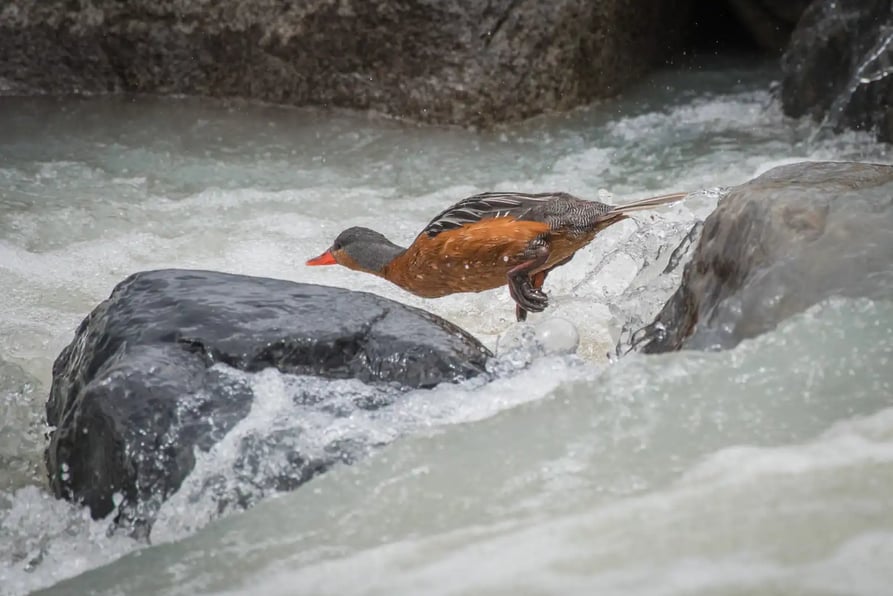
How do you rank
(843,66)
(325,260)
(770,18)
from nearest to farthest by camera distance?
1. (325,260)
2. (843,66)
3. (770,18)

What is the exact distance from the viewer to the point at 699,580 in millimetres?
2518

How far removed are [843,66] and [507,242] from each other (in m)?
3.44

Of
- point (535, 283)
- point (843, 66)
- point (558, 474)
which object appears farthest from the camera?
point (843, 66)

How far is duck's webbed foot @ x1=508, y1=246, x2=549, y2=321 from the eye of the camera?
4.84 metres

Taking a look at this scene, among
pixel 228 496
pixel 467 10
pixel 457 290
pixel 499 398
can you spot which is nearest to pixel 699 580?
pixel 499 398

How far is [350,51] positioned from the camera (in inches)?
296

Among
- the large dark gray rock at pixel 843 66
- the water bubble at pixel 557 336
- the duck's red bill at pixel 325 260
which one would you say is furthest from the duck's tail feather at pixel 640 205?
the large dark gray rock at pixel 843 66

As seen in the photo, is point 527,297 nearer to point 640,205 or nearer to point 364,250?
point 640,205

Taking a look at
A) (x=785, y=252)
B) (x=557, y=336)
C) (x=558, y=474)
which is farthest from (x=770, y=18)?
(x=558, y=474)

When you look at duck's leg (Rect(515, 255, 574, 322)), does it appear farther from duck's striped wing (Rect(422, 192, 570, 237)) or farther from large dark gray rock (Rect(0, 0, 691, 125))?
large dark gray rock (Rect(0, 0, 691, 125))

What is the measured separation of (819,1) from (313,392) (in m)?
5.10

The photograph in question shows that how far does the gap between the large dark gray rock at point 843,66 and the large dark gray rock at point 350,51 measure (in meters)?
1.10

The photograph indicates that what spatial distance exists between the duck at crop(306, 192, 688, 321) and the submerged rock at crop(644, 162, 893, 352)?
933mm

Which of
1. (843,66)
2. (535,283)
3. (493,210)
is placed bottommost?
(535,283)
